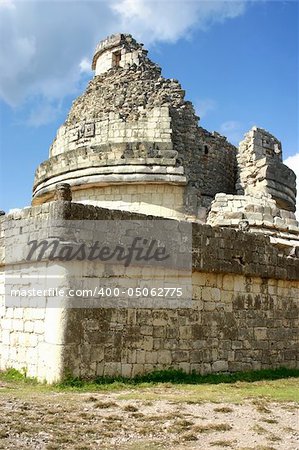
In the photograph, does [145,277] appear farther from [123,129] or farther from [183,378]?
[123,129]

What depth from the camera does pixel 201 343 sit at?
10172 millimetres

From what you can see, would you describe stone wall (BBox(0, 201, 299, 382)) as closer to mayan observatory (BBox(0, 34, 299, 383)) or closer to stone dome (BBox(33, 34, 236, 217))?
mayan observatory (BBox(0, 34, 299, 383))

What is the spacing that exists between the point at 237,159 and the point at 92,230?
1067 cm

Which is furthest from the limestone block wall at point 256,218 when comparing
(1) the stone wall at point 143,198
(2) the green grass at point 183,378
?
(2) the green grass at point 183,378

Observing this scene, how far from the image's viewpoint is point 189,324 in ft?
32.9

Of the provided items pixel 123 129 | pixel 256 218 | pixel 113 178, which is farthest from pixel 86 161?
pixel 256 218

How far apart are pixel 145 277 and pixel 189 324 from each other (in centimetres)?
127

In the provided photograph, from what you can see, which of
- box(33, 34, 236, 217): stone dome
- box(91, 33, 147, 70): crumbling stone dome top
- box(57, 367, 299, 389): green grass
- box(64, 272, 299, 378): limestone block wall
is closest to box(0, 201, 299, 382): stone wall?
box(64, 272, 299, 378): limestone block wall

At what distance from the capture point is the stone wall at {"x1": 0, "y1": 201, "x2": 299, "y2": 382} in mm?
8734

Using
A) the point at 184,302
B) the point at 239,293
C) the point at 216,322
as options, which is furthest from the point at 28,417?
the point at 239,293

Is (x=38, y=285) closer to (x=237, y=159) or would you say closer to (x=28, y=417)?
(x=28, y=417)

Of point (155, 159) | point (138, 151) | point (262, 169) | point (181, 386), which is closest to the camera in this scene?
point (181, 386)

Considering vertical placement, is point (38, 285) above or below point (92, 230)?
below

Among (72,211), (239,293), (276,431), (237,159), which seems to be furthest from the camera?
(237,159)
